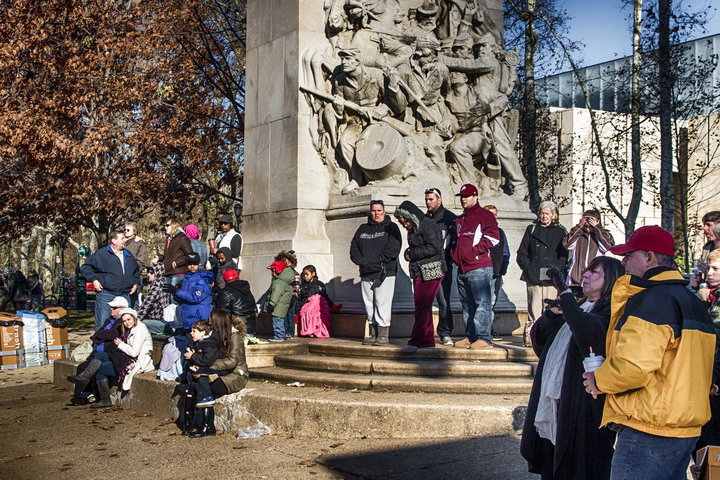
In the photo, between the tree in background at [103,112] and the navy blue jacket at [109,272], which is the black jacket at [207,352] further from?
the tree in background at [103,112]

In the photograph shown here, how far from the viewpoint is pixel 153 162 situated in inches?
1085

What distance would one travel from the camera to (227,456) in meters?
7.91

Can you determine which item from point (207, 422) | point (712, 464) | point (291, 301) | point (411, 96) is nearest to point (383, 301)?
point (291, 301)

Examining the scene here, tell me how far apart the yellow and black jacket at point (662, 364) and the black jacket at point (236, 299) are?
7.89 m

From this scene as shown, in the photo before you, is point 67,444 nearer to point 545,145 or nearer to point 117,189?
point 117,189

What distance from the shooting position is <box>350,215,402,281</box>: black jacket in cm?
1057

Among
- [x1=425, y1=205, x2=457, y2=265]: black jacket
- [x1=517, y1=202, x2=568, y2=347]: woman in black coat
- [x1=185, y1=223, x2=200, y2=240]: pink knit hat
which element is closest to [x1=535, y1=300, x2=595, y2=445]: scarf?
[x1=425, y1=205, x2=457, y2=265]: black jacket

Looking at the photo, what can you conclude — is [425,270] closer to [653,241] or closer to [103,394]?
[103,394]

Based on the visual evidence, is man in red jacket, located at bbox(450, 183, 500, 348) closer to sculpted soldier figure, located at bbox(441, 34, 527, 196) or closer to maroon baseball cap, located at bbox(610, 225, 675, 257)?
sculpted soldier figure, located at bbox(441, 34, 527, 196)

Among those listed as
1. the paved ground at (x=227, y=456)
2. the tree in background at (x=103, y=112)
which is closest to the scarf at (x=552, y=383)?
the paved ground at (x=227, y=456)

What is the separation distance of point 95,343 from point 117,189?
14342mm

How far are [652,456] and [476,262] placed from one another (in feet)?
20.2

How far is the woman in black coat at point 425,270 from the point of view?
10.2m

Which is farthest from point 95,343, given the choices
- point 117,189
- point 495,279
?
point 117,189
